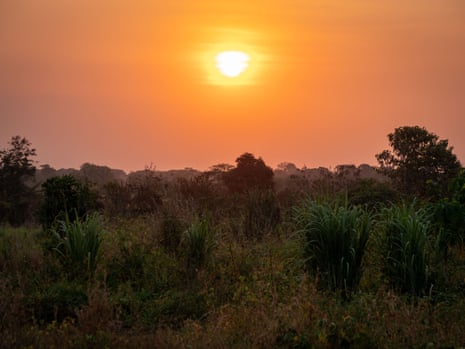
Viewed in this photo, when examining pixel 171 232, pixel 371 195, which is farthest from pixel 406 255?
pixel 371 195

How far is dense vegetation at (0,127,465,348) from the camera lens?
706 cm

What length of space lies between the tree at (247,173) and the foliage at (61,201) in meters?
23.4

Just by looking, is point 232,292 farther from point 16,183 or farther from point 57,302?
point 16,183

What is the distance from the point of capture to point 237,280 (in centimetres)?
1030

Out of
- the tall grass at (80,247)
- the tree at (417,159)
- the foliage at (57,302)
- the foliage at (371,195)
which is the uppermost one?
the tree at (417,159)

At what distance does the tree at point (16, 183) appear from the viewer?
25.1 m

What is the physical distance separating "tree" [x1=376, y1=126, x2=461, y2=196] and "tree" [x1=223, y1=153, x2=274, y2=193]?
1274cm

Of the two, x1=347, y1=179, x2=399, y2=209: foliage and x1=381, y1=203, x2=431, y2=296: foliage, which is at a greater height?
x1=347, y1=179, x2=399, y2=209: foliage

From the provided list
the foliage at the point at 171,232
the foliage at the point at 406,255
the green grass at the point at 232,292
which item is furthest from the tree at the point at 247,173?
the foliage at the point at 406,255

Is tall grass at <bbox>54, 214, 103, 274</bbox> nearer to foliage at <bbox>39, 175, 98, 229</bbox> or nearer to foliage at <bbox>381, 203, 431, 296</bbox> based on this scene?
foliage at <bbox>39, 175, 98, 229</bbox>

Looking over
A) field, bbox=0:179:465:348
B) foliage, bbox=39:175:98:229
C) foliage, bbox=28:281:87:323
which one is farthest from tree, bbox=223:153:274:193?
foliage, bbox=28:281:87:323

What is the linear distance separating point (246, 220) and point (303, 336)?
815 cm

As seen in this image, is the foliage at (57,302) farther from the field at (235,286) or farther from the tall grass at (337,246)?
the tall grass at (337,246)

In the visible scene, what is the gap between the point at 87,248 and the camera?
10961 mm
